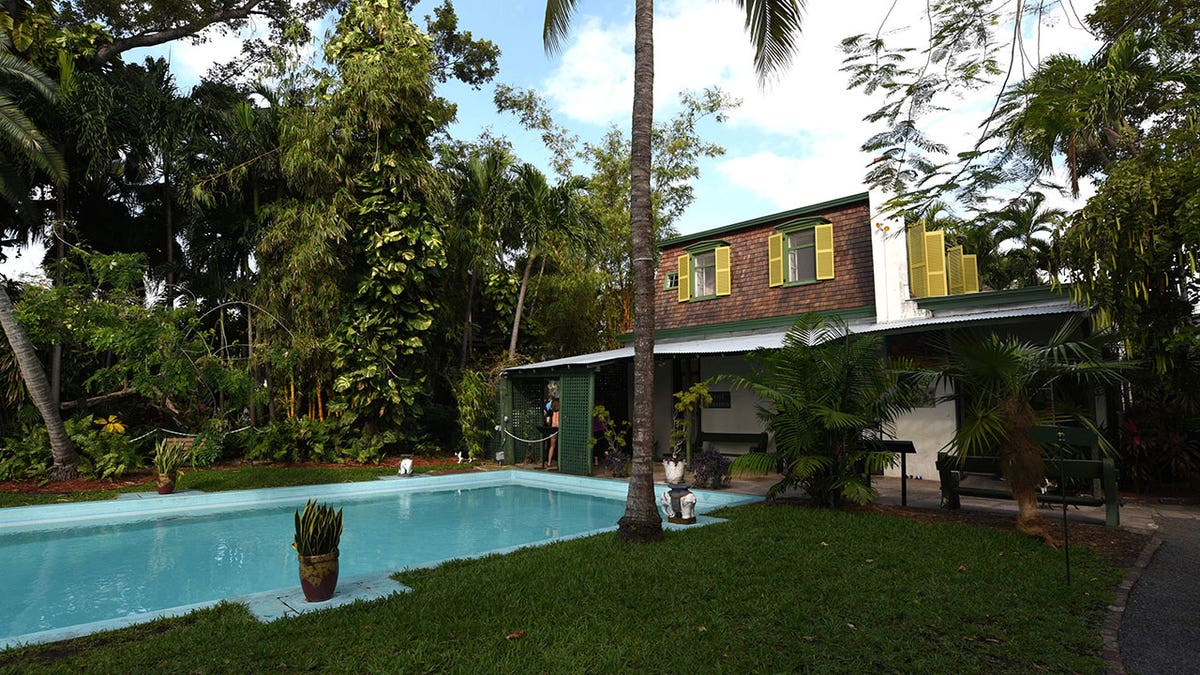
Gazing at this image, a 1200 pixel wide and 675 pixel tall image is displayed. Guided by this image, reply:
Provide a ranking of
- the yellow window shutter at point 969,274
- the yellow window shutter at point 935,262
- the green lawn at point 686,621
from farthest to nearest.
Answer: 1. the yellow window shutter at point 969,274
2. the yellow window shutter at point 935,262
3. the green lawn at point 686,621

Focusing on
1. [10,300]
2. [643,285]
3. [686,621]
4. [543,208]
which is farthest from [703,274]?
[10,300]

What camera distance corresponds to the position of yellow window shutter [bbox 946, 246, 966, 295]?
1333cm

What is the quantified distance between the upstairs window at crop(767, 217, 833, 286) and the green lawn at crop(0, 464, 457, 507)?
9273 millimetres

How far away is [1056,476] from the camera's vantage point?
8.45 meters

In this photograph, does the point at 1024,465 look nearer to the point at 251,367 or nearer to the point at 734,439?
the point at 734,439

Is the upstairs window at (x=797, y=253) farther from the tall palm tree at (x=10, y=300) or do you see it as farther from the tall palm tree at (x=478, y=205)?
the tall palm tree at (x=10, y=300)

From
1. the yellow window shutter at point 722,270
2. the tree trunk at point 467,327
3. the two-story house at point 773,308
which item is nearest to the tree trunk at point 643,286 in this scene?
the two-story house at point 773,308

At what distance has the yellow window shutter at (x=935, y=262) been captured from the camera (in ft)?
41.1

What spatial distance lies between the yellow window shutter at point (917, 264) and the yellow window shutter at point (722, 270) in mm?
4504

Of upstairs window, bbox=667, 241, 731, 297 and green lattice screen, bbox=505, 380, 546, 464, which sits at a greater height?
upstairs window, bbox=667, 241, 731, 297

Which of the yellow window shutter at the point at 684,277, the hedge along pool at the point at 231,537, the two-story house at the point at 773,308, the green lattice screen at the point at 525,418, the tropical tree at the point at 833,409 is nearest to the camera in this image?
the hedge along pool at the point at 231,537

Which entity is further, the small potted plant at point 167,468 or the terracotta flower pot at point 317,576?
the small potted plant at point 167,468

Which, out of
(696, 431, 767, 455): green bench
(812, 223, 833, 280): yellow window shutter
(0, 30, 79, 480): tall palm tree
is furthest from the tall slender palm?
(0, 30, 79, 480): tall palm tree

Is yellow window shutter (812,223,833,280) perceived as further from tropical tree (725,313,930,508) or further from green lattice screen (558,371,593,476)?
green lattice screen (558,371,593,476)
